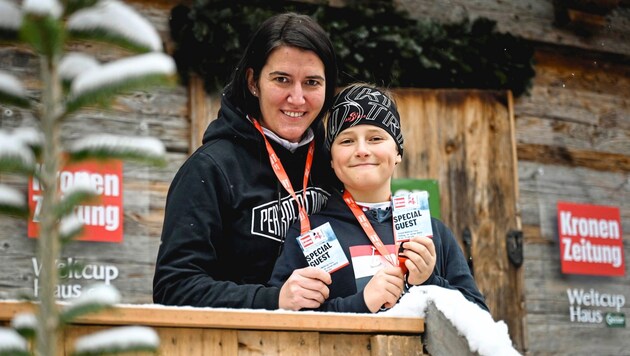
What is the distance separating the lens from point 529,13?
22.6 feet

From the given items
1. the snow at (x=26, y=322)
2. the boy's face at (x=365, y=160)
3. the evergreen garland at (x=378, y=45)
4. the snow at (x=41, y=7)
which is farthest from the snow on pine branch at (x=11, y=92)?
the evergreen garland at (x=378, y=45)

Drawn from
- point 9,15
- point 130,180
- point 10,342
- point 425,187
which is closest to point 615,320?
point 425,187

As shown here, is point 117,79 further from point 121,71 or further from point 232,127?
point 232,127

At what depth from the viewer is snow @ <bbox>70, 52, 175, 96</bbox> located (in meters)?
1.24

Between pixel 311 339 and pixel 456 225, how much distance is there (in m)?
3.89

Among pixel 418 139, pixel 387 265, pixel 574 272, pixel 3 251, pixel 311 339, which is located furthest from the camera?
pixel 574 272

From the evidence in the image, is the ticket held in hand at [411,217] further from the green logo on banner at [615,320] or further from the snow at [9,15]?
the green logo on banner at [615,320]

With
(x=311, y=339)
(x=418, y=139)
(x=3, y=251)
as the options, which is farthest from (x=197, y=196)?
(x=418, y=139)

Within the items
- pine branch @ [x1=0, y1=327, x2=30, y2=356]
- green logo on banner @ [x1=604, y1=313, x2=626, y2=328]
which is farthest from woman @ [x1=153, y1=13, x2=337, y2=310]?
green logo on banner @ [x1=604, y1=313, x2=626, y2=328]

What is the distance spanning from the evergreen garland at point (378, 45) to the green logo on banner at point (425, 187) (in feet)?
1.93

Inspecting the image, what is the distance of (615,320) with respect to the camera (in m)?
6.90

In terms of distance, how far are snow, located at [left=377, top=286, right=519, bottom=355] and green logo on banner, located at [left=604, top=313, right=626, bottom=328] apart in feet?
15.1

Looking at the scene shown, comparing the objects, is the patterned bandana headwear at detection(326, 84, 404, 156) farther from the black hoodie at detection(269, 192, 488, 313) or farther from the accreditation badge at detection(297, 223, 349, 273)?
the accreditation badge at detection(297, 223, 349, 273)

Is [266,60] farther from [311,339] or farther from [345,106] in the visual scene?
[311,339]
